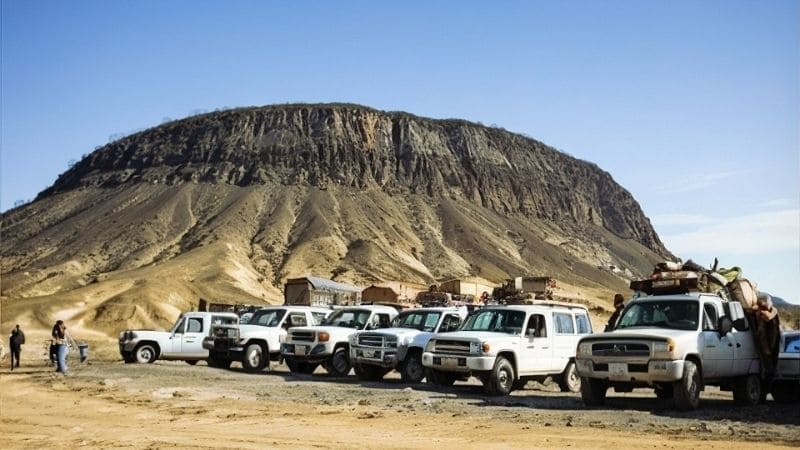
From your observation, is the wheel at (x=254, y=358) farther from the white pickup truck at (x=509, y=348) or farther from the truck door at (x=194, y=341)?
the white pickup truck at (x=509, y=348)

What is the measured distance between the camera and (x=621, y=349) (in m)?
14.1

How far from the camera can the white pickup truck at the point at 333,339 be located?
2219cm

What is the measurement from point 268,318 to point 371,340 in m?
6.07

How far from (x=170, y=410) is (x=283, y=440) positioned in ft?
14.8

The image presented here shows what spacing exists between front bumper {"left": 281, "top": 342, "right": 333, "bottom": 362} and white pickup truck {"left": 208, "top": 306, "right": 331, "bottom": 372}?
197 centimetres

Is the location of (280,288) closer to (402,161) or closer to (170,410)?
(402,161)

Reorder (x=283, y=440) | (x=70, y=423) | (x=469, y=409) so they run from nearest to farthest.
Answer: (x=283, y=440) → (x=70, y=423) → (x=469, y=409)

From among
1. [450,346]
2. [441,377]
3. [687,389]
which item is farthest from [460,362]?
[687,389]

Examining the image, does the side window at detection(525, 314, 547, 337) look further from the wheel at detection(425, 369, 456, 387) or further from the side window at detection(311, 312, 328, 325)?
the side window at detection(311, 312, 328, 325)

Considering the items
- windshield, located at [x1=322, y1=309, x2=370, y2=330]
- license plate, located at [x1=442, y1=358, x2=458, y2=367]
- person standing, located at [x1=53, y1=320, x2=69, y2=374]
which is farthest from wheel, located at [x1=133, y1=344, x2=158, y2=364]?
license plate, located at [x1=442, y1=358, x2=458, y2=367]

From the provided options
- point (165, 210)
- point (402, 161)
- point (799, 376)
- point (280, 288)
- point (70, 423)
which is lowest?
point (70, 423)

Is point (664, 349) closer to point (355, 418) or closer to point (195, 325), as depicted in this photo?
point (355, 418)

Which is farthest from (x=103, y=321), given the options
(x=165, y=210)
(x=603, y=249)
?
(x=603, y=249)

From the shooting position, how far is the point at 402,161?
126938 mm
